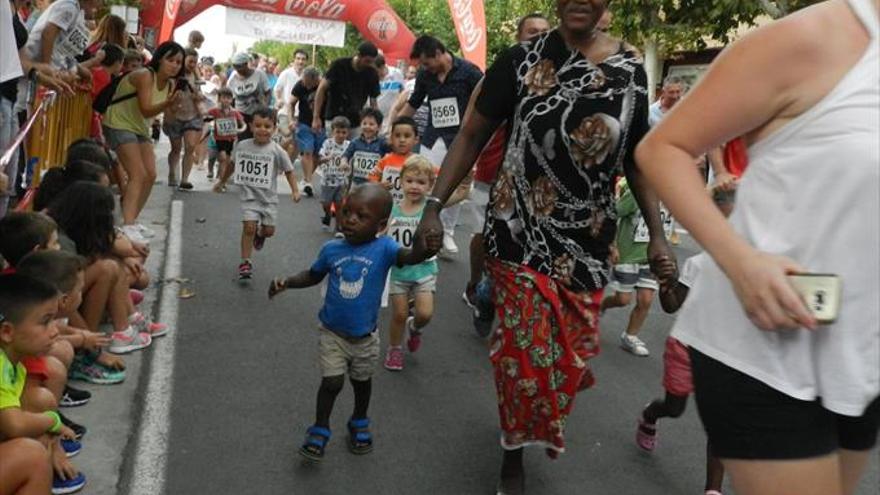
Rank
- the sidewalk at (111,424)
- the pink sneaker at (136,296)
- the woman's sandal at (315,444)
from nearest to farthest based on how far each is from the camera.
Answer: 1. the sidewalk at (111,424)
2. the woman's sandal at (315,444)
3. the pink sneaker at (136,296)

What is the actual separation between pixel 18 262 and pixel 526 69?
2246 mm

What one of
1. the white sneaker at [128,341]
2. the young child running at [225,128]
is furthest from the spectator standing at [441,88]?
the young child running at [225,128]

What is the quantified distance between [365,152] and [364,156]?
0.12 ft

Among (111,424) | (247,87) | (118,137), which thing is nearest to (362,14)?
(247,87)

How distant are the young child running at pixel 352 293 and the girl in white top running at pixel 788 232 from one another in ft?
7.30

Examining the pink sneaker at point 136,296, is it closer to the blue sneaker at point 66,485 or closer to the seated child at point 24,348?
the blue sneaker at point 66,485

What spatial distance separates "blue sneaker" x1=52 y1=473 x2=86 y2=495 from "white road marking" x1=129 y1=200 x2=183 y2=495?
0.66ft

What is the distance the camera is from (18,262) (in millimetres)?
3799

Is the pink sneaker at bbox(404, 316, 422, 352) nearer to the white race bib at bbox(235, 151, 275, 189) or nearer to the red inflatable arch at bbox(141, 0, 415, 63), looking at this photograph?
the white race bib at bbox(235, 151, 275, 189)

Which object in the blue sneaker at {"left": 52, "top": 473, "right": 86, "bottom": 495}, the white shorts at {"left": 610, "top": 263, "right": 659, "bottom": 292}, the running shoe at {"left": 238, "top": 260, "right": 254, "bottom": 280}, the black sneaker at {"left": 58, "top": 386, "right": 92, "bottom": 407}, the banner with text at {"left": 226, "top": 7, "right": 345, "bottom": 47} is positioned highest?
the banner with text at {"left": 226, "top": 7, "right": 345, "bottom": 47}

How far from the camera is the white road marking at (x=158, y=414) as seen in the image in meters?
3.68

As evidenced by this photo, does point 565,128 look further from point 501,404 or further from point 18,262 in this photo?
point 18,262

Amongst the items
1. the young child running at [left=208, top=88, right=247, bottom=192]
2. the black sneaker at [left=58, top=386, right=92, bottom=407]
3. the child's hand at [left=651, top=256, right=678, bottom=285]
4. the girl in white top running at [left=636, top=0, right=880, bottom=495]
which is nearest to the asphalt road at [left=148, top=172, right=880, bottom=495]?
the black sneaker at [left=58, top=386, right=92, bottom=407]

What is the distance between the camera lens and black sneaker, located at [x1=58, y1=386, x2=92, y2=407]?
4.33 metres
